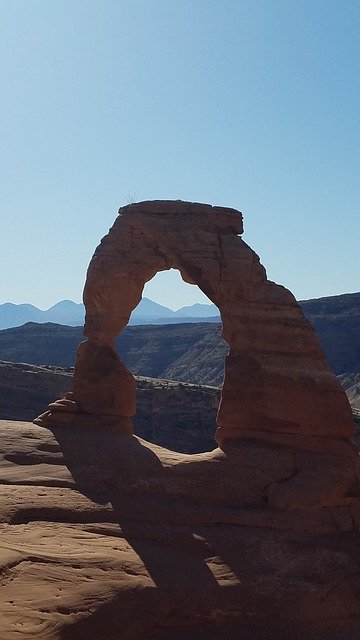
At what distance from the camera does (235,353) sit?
708 inches

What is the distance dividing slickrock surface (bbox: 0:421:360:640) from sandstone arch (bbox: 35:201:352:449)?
80 cm

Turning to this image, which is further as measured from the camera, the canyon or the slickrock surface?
the canyon

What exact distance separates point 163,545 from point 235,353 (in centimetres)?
588

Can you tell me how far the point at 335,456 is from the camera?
56.0 ft

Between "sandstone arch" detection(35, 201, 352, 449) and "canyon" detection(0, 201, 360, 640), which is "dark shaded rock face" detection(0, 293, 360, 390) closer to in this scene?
"sandstone arch" detection(35, 201, 352, 449)

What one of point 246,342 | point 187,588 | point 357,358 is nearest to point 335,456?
point 246,342

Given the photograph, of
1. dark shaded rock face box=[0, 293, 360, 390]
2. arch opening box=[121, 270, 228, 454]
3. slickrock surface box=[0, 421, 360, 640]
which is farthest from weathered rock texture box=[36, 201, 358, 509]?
dark shaded rock face box=[0, 293, 360, 390]

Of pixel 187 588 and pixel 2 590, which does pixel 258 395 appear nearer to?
pixel 187 588

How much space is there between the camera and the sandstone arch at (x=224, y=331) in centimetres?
1742

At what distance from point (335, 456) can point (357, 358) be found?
59.8 m

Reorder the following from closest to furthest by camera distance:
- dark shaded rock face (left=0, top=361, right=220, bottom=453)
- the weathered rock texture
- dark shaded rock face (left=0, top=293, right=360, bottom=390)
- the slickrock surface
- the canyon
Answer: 1. the slickrock surface
2. the canyon
3. the weathered rock texture
4. dark shaded rock face (left=0, top=361, right=220, bottom=453)
5. dark shaded rock face (left=0, top=293, right=360, bottom=390)

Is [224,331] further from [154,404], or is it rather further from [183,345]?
[183,345]

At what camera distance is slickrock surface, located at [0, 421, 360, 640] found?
Answer: 38.7 feet

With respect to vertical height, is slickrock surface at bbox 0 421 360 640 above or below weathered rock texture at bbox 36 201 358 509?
below
